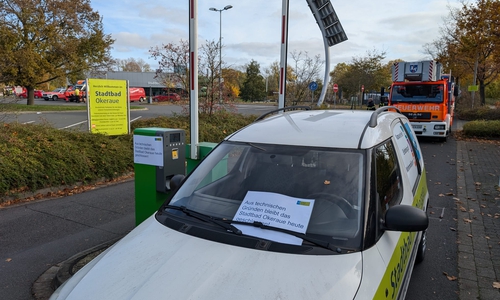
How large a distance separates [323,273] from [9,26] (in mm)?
31402

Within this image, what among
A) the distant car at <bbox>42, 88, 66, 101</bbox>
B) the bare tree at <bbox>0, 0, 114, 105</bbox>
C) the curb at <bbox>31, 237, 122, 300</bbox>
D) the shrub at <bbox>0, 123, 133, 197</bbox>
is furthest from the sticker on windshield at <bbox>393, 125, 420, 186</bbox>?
the distant car at <bbox>42, 88, 66, 101</bbox>

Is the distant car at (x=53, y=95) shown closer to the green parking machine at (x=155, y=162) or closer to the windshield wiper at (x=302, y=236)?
the green parking machine at (x=155, y=162)

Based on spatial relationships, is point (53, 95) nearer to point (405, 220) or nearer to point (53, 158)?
point (53, 158)

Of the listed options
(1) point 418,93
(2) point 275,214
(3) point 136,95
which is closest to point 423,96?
(1) point 418,93

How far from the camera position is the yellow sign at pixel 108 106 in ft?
32.3

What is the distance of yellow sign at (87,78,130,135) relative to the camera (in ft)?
32.3

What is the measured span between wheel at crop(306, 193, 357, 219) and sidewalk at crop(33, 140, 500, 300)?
2184 mm

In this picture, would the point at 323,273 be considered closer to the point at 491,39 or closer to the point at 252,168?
the point at 252,168

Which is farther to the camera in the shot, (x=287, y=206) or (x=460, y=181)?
(x=460, y=181)

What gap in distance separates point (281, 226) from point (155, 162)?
2498mm

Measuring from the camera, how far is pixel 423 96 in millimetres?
15602

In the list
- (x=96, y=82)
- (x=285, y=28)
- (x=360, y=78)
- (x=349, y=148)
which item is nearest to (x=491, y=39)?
(x=285, y=28)

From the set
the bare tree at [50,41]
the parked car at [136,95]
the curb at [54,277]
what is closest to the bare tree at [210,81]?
the curb at [54,277]

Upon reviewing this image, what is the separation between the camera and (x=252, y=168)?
2.88 m
